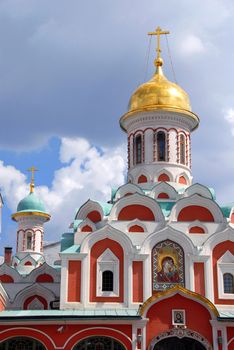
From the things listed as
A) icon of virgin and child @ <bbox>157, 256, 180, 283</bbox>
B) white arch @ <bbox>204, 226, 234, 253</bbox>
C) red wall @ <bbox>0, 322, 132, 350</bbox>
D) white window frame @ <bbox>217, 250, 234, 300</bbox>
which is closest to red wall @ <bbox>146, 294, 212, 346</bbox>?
red wall @ <bbox>0, 322, 132, 350</bbox>

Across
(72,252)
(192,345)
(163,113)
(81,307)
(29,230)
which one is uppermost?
(163,113)

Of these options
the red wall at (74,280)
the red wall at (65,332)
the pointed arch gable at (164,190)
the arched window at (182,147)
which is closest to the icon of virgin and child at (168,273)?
the red wall at (74,280)

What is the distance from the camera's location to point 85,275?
804 inches

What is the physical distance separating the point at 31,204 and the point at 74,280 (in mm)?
13727

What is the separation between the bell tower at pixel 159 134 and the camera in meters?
24.6

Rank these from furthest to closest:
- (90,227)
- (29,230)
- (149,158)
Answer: (29,230)
(149,158)
(90,227)

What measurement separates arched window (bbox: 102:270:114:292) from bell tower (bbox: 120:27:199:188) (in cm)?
501

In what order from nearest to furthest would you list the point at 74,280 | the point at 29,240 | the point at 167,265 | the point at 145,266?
the point at 74,280 < the point at 145,266 < the point at 167,265 < the point at 29,240

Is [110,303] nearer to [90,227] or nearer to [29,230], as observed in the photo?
[90,227]

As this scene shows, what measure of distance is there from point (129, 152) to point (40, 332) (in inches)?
404

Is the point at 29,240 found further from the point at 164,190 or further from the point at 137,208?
the point at 137,208

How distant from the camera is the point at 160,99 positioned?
25000 mm

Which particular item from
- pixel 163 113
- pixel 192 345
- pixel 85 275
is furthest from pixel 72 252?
pixel 163 113

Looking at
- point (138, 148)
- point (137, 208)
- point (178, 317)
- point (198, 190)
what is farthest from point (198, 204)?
point (178, 317)
